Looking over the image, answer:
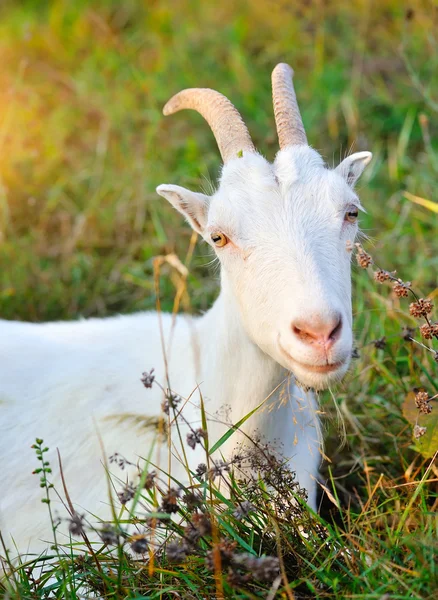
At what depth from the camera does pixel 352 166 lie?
3910 mm

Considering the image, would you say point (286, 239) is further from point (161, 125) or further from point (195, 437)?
point (161, 125)

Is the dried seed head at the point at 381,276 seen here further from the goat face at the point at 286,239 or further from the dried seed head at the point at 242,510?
the dried seed head at the point at 242,510

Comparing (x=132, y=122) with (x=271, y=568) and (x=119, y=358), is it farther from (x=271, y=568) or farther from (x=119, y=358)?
(x=271, y=568)

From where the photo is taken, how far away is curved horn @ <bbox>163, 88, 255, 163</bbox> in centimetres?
370

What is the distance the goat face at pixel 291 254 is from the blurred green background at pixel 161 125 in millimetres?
1965

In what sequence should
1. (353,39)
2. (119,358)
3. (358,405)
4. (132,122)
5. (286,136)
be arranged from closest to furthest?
1. (286,136)
2. (119,358)
3. (358,405)
4. (132,122)
5. (353,39)

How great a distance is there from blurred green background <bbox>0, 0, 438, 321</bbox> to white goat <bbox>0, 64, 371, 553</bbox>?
1.62 m

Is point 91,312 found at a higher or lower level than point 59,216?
lower

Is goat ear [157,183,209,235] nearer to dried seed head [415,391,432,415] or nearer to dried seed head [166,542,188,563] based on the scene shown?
dried seed head [415,391,432,415]

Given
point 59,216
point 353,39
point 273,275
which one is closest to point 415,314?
point 273,275

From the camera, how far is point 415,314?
9.98 feet

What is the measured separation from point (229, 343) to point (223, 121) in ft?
3.59

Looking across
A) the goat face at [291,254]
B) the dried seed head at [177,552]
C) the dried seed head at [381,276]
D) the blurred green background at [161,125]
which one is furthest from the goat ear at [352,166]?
the dried seed head at [177,552]

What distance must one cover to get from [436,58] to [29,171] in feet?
13.4
